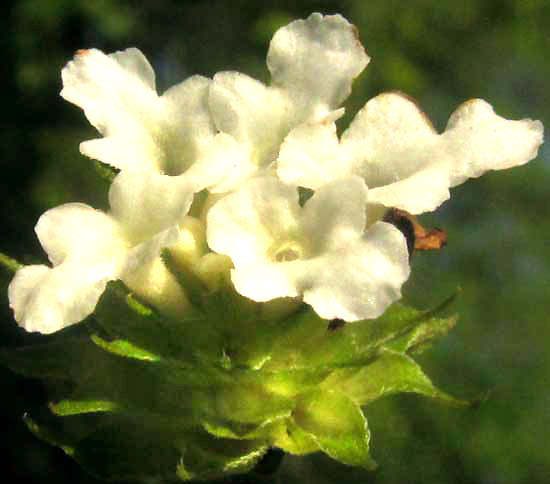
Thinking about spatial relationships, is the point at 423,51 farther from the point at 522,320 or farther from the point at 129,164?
the point at 129,164

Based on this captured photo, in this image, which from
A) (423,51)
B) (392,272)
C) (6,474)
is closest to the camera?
(392,272)

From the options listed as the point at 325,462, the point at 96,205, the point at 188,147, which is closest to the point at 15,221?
the point at 96,205

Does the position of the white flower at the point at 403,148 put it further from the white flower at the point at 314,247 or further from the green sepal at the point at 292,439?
the green sepal at the point at 292,439

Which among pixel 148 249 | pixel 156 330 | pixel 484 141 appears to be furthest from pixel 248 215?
pixel 484 141

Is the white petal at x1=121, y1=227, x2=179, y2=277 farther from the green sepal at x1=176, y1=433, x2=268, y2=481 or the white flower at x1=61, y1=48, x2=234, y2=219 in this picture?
→ the green sepal at x1=176, y1=433, x2=268, y2=481

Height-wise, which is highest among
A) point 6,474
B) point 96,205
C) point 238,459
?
point 238,459

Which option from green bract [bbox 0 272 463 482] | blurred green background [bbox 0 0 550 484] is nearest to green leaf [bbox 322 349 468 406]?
green bract [bbox 0 272 463 482]

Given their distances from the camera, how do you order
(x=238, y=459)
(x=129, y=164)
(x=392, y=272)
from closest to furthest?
1. (x=392, y=272)
2. (x=129, y=164)
3. (x=238, y=459)
